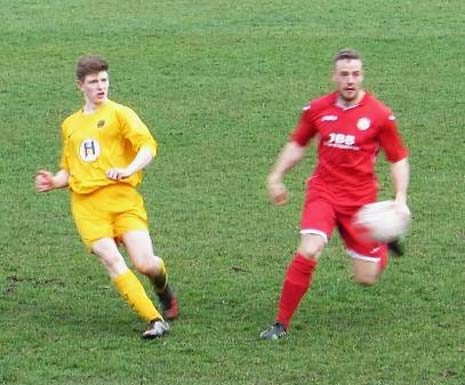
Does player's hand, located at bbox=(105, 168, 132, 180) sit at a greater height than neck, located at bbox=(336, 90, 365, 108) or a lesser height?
lesser

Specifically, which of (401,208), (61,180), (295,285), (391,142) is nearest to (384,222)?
(401,208)

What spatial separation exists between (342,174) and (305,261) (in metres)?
0.66

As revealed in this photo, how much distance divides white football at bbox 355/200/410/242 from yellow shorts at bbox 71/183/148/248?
1.60m

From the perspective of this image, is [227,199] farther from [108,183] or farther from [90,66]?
[90,66]

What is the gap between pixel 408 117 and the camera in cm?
1695

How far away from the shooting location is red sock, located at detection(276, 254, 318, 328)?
8.86 m

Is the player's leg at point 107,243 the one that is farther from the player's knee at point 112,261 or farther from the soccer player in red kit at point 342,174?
the soccer player in red kit at point 342,174

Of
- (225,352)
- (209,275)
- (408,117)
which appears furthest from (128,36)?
(225,352)

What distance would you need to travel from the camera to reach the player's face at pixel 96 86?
8977 millimetres

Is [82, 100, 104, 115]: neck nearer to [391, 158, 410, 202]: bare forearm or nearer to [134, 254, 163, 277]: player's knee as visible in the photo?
[134, 254, 163, 277]: player's knee

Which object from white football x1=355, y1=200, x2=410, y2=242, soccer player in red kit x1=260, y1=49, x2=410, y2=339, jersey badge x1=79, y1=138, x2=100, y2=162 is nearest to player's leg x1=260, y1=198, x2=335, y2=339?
soccer player in red kit x1=260, y1=49, x2=410, y2=339

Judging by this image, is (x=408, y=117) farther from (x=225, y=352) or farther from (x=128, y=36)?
(x=225, y=352)

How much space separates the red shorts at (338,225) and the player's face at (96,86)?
159 centimetres

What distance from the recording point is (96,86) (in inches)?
356
